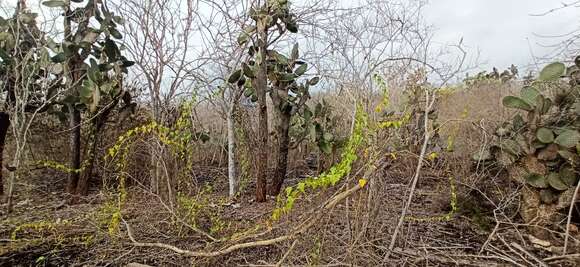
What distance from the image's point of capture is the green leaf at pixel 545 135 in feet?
8.19

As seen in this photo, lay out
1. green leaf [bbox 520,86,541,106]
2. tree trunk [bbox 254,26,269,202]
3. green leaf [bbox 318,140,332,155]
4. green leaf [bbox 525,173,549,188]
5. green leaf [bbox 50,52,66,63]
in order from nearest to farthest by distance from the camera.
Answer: green leaf [bbox 525,173,549,188] < green leaf [bbox 520,86,541,106] < green leaf [bbox 50,52,66,63] < tree trunk [bbox 254,26,269,202] < green leaf [bbox 318,140,332,155]

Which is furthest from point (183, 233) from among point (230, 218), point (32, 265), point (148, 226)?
point (32, 265)

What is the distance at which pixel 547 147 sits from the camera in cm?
258

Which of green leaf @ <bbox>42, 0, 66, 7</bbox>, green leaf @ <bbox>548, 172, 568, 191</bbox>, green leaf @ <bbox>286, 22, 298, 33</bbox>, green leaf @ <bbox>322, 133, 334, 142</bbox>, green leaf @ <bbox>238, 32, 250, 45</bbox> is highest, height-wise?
green leaf @ <bbox>42, 0, 66, 7</bbox>

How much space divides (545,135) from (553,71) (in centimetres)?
54

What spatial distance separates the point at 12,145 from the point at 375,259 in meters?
4.26

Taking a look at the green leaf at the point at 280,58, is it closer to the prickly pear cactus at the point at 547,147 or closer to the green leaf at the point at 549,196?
the prickly pear cactus at the point at 547,147

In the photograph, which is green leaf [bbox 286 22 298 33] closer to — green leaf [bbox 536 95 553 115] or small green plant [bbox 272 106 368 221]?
small green plant [bbox 272 106 368 221]

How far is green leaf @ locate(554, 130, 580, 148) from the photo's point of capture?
2.35 meters

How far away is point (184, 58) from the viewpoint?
3.37m

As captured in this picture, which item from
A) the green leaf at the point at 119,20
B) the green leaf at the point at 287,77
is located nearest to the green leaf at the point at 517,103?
the green leaf at the point at 287,77

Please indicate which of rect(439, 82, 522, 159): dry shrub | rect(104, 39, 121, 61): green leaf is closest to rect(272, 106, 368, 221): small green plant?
rect(439, 82, 522, 159): dry shrub

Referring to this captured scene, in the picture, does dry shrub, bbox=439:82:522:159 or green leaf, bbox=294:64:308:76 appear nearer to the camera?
green leaf, bbox=294:64:308:76

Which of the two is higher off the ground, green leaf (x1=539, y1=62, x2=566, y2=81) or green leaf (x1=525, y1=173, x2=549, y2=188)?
green leaf (x1=539, y1=62, x2=566, y2=81)
